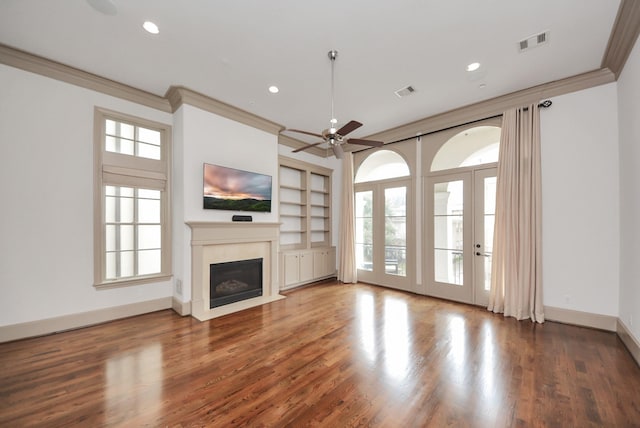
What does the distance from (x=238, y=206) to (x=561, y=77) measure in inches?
209

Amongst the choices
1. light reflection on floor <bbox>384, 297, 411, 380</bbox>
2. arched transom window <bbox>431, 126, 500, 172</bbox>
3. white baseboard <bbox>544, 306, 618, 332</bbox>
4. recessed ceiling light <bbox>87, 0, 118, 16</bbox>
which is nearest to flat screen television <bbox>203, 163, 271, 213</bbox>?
recessed ceiling light <bbox>87, 0, 118, 16</bbox>

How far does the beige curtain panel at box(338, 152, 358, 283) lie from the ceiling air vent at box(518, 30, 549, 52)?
3640 mm

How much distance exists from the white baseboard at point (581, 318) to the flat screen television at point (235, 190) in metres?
4.88

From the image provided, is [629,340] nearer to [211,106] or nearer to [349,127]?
[349,127]

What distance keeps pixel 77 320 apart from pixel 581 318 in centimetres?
691

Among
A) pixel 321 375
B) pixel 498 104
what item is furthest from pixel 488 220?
pixel 321 375

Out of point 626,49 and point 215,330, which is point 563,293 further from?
point 215,330

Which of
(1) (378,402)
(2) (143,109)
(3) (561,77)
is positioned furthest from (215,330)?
(3) (561,77)

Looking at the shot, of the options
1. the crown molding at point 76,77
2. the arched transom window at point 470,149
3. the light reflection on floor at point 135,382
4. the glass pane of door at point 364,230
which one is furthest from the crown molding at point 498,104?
the light reflection on floor at point 135,382

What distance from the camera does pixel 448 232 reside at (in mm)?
4699

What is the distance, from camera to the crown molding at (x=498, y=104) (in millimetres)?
3387

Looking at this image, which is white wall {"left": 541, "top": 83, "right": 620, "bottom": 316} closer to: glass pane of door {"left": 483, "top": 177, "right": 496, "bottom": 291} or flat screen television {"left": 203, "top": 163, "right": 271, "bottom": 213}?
glass pane of door {"left": 483, "top": 177, "right": 496, "bottom": 291}

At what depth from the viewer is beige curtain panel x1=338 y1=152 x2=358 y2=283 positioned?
19.8 ft

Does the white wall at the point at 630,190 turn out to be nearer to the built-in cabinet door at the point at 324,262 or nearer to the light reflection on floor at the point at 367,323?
the light reflection on floor at the point at 367,323
